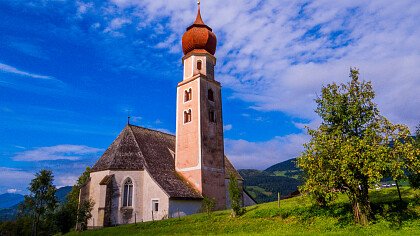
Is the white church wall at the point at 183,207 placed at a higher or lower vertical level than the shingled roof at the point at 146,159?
lower

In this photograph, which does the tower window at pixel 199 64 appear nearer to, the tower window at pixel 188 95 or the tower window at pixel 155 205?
the tower window at pixel 188 95

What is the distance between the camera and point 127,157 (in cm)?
3931

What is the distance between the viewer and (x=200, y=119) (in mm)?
41969

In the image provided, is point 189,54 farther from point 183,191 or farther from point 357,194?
point 357,194

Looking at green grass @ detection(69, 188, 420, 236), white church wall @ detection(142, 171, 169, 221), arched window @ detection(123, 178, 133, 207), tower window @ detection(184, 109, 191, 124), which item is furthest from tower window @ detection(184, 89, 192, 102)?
green grass @ detection(69, 188, 420, 236)

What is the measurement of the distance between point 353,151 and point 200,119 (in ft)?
82.7

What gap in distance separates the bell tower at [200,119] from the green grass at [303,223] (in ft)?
40.7

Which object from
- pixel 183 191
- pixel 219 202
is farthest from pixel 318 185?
pixel 219 202

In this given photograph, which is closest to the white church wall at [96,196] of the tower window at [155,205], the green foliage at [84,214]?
the green foliage at [84,214]

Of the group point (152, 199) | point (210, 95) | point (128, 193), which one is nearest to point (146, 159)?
point (128, 193)

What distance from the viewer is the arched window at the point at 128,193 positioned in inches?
1470

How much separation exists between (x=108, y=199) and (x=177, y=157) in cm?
1069

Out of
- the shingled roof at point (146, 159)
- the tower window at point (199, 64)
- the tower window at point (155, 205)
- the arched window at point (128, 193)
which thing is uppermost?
the tower window at point (199, 64)

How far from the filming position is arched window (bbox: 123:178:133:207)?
37.3 metres
